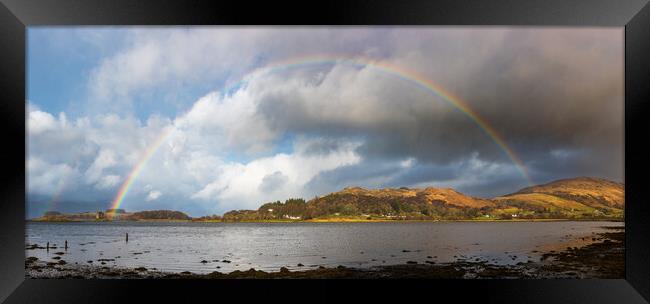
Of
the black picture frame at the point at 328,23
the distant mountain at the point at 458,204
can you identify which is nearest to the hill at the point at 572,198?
the distant mountain at the point at 458,204

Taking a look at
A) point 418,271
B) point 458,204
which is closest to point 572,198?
point 458,204

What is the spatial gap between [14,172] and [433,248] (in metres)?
34.5

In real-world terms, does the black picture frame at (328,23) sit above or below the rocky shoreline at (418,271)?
above

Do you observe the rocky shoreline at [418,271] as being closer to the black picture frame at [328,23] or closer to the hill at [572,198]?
the black picture frame at [328,23]

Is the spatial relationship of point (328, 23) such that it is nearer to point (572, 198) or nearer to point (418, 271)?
point (418, 271)

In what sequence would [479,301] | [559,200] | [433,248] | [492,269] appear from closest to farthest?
[479,301] → [492,269] → [433,248] → [559,200]

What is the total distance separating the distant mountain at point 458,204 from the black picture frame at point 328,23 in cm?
6810

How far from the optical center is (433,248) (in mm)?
36812

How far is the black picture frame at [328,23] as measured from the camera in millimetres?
5383

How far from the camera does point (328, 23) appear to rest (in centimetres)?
557

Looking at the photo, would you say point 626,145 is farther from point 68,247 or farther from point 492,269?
point 68,247

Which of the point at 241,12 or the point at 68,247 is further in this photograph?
the point at 68,247

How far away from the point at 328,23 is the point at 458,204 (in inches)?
3271

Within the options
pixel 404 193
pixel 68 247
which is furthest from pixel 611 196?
pixel 68 247
